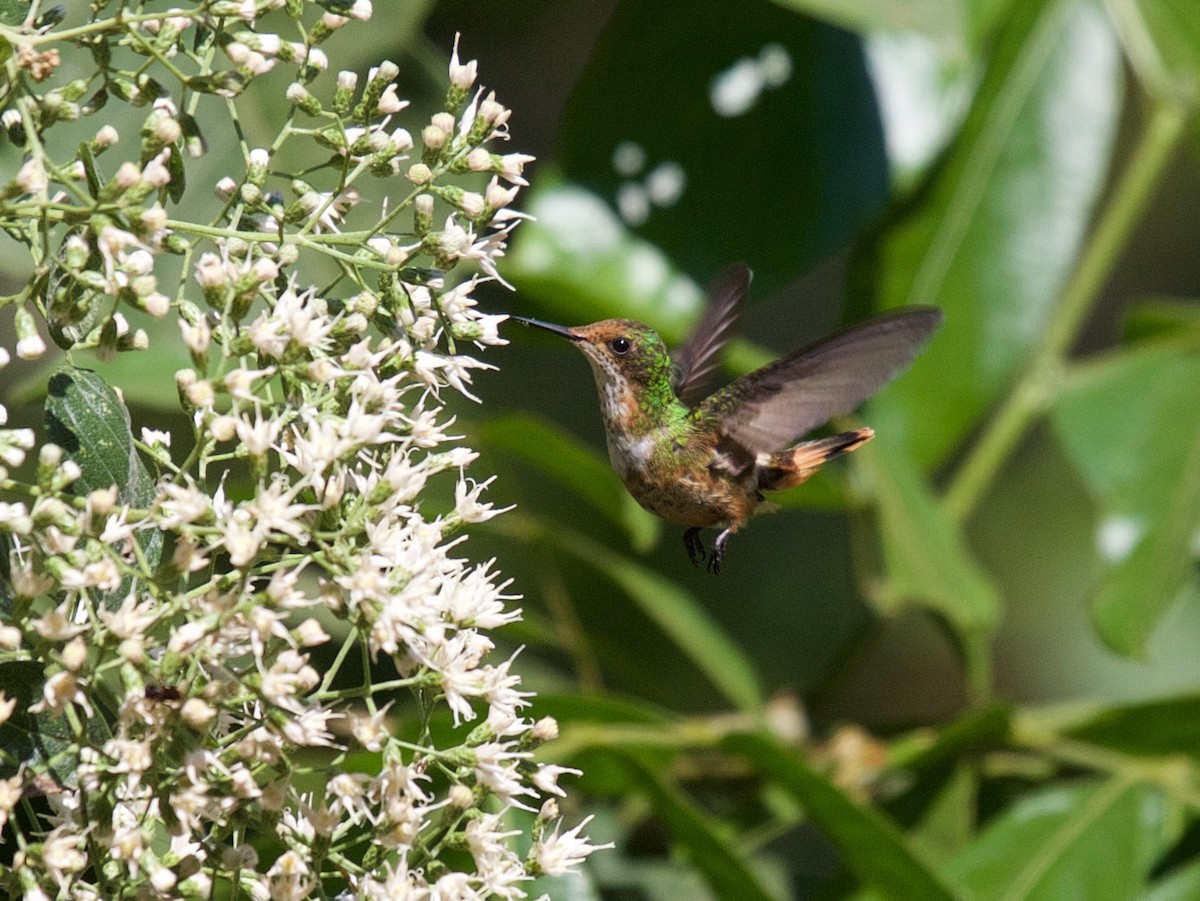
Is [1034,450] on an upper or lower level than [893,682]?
upper

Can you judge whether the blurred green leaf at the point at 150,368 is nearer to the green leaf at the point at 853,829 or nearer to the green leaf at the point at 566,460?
the green leaf at the point at 566,460

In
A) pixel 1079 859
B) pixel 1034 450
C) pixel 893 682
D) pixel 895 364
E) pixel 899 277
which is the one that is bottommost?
pixel 893 682

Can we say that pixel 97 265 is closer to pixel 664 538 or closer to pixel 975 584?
pixel 975 584

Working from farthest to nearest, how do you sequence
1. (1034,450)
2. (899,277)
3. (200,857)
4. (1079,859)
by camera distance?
1. (1034,450)
2. (899,277)
3. (1079,859)
4. (200,857)

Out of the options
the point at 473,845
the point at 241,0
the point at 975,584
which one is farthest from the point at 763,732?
the point at 241,0

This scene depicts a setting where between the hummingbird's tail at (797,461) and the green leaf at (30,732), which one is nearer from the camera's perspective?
the green leaf at (30,732)

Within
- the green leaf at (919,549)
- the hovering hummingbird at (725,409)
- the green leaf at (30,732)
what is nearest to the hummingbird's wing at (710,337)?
the hovering hummingbird at (725,409)
